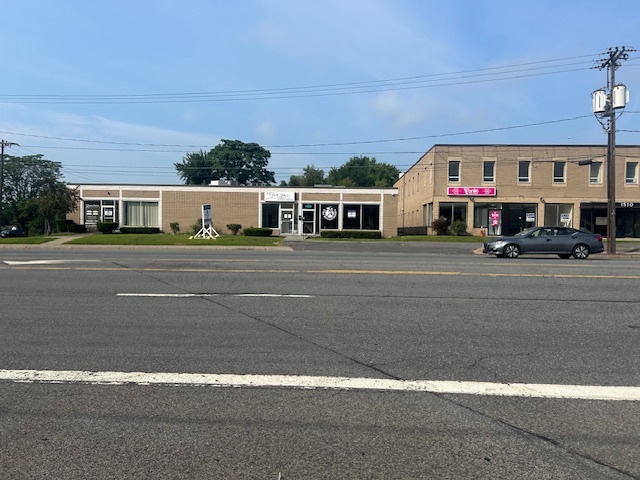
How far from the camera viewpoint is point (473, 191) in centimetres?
3972

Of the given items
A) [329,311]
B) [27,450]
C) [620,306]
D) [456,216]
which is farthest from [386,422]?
[456,216]

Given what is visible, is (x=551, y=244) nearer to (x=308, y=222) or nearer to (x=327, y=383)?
(x=327, y=383)

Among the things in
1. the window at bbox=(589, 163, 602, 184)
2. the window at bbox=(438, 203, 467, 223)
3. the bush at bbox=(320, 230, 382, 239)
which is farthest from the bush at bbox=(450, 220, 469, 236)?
the window at bbox=(589, 163, 602, 184)

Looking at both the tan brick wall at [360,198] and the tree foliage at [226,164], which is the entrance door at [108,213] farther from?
the tree foliage at [226,164]

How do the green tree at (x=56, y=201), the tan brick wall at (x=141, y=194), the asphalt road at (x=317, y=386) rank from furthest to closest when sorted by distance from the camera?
the tan brick wall at (x=141, y=194) → the green tree at (x=56, y=201) → the asphalt road at (x=317, y=386)

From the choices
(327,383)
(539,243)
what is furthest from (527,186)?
(327,383)

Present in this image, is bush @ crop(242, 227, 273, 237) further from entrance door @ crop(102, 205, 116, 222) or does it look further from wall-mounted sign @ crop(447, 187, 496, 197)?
wall-mounted sign @ crop(447, 187, 496, 197)

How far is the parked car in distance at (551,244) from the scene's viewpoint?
69.6 feet

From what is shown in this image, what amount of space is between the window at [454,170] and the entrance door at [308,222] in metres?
11.8

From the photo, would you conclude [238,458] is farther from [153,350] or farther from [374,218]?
[374,218]

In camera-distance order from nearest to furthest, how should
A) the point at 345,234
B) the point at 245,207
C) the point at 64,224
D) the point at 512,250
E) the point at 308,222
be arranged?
the point at 512,250 → the point at 345,234 → the point at 64,224 → the point at 245,207 → the point at 308,222

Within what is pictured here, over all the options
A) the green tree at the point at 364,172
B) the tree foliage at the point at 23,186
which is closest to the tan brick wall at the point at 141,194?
the tree foliage at the point at 23,186

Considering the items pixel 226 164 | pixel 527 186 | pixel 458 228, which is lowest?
pixel 458 228

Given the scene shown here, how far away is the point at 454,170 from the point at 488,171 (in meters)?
2.67
